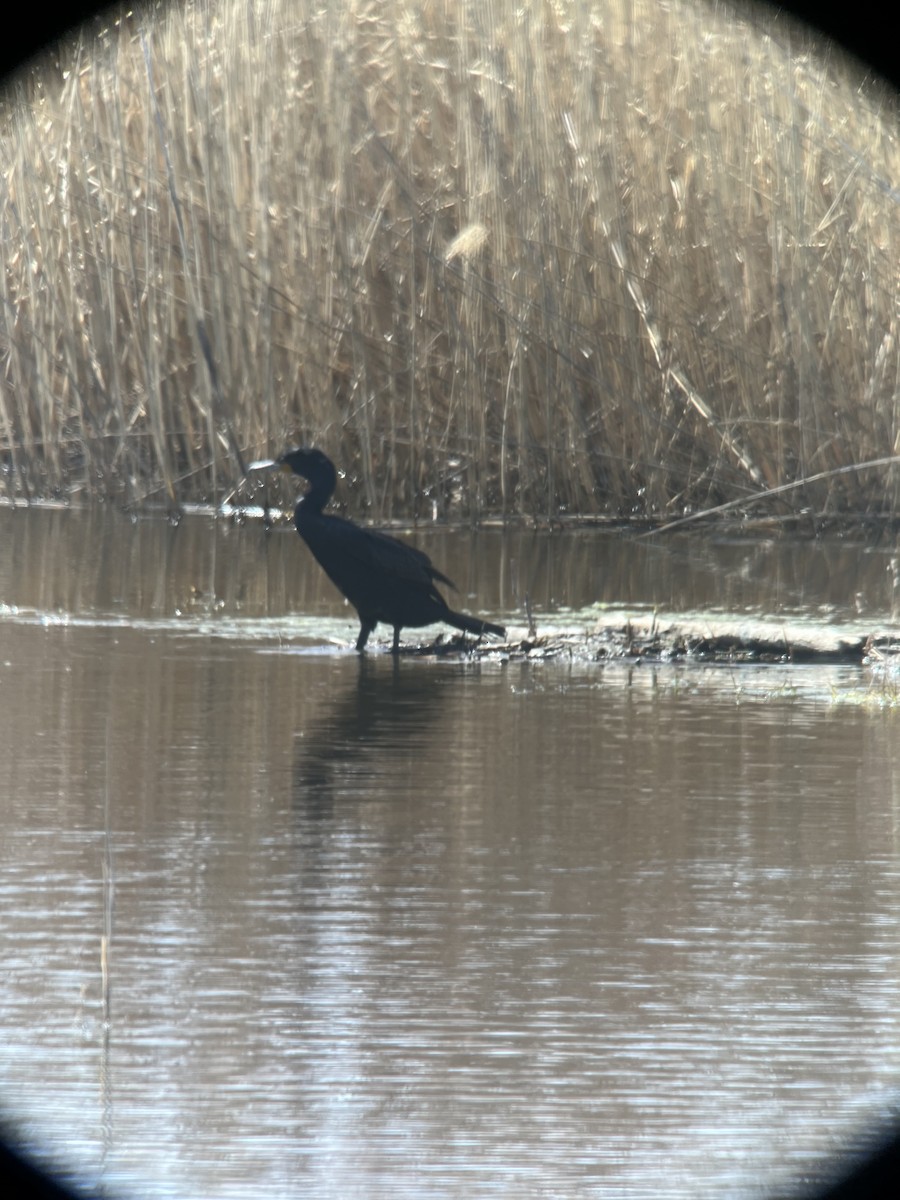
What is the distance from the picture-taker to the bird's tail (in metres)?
5.91

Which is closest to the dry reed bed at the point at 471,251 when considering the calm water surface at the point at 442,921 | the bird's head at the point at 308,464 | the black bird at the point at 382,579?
the bird's head at the point at 308,464

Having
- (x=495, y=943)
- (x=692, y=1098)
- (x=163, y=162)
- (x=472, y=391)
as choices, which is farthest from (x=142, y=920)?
(x=163, y=162)

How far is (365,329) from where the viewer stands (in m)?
8.94

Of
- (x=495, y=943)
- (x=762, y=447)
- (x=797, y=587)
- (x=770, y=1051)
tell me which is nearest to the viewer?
(x=770, y=1051)

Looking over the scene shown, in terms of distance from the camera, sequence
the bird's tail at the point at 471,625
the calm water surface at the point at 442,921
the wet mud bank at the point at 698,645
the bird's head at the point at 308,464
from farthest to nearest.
Answer: the bird's head at the point at 308,464 → the bird's tail at the point at 471,625 → the wet mud bank at the point at 698,645 → the calm water surface at the point at 442,921

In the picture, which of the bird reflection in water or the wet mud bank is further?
the wet mud bank

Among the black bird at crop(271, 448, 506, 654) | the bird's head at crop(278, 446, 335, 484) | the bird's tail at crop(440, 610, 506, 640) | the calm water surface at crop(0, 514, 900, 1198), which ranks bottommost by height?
the calm water surface at crop(0, 514, 900, 1198)

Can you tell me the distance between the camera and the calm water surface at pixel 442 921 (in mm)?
2332

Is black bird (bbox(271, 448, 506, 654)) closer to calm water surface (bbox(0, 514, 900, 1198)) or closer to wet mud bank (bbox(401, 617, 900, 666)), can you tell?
wet mud bank (bbox(401, 617, 900, 666))

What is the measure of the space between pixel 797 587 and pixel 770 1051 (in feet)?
15.6

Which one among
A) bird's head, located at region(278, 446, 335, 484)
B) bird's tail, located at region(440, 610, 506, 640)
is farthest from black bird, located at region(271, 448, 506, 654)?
bird's head, located at region(278, 446, 335, 484)

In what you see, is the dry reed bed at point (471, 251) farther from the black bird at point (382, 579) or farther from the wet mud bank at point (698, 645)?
the wet mud bank at point (698, 645)

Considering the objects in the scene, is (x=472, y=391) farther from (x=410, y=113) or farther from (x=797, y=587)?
(x=797, y=587)

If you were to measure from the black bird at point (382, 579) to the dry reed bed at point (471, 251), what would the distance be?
1995mm
